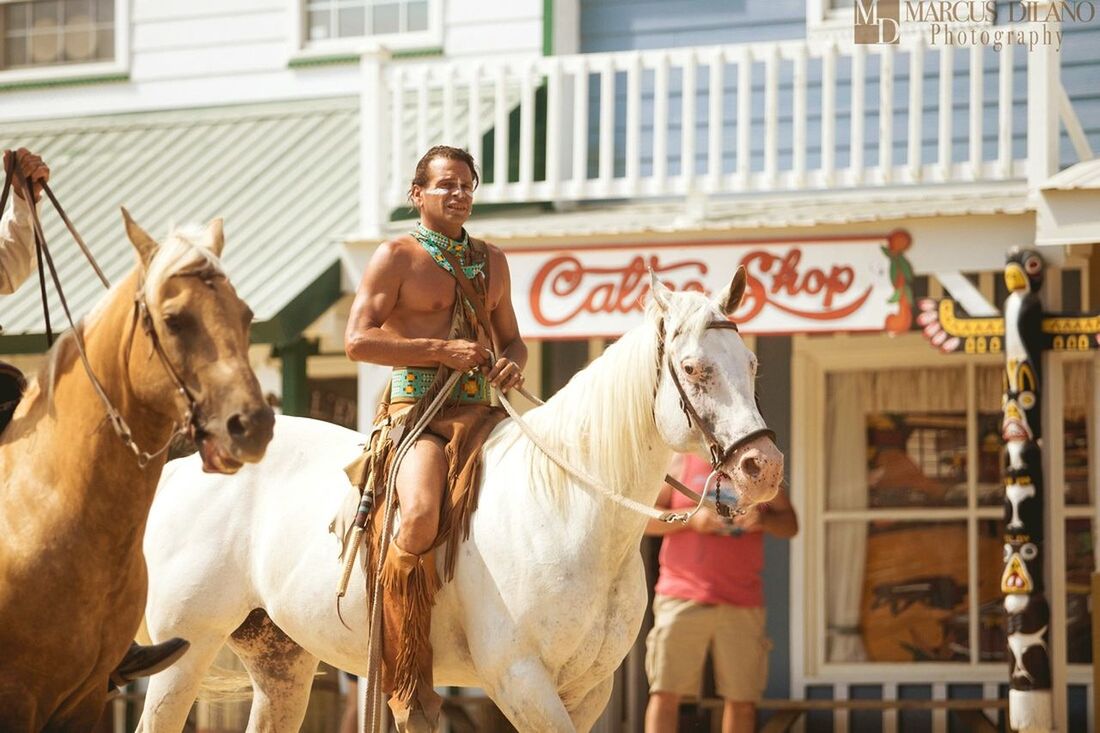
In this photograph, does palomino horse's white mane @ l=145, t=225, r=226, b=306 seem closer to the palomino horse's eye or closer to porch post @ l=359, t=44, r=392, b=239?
the palomino horse's eye

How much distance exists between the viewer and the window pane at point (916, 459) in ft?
33.8

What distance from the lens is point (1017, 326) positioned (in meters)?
8.16

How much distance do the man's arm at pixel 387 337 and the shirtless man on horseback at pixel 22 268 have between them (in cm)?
114

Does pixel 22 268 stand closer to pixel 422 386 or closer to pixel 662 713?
pixel 422 386

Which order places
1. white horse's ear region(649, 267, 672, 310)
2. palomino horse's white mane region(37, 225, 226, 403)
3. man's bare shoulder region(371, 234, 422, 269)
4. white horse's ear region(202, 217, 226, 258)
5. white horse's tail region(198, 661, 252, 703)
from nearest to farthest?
palomino horse's white mane region(37, 225, 226, 403) → white horse's ear region(202, 217, 226, 258) → white horse's ear region(649, 267, 672, 310) → man's bare shoulder region(371, 234, 422, 269) → white horse's tail region(198, 661, 252, 703)

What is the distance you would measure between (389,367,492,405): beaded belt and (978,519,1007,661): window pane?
5430 millimetres

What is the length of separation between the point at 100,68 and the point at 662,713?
750 cm

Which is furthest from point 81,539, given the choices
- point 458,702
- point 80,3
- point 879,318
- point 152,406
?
point 80,3

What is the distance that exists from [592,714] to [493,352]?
1.32 meters

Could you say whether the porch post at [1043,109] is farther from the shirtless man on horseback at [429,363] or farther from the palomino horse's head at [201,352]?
the palomino horse's head at [201,352]

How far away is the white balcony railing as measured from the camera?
29.1ft

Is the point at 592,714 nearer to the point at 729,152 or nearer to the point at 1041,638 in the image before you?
the point at 1041,638

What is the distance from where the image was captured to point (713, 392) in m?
5.03
